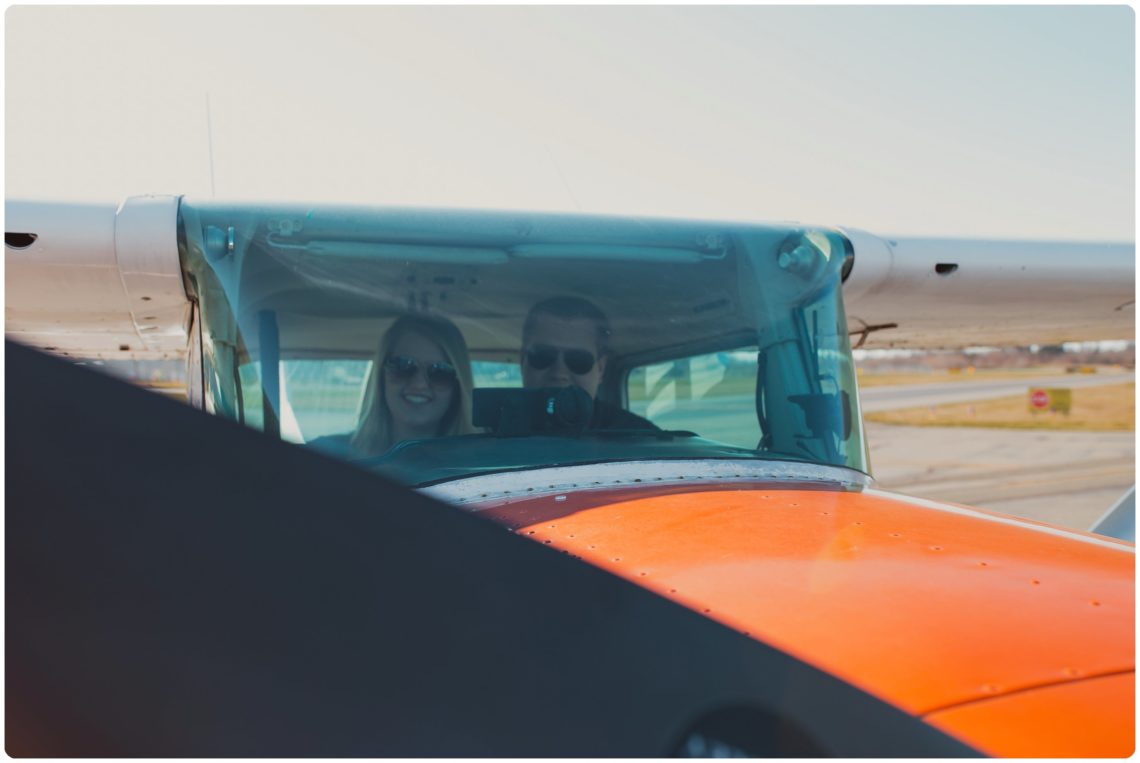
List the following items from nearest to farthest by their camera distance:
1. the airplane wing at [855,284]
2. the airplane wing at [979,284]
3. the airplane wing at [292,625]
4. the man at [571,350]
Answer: the airplane wing at [292,625]
the man at [571,350]
the airplane wing at [855,284]
the airplane wing at [979,284]

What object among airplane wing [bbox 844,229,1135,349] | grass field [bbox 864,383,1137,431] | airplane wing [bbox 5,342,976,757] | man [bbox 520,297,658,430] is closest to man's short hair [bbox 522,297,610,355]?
man [bbox 520,297,658,430]

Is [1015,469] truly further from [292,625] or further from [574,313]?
[292,625]

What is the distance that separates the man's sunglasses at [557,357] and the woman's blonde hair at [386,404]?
0.21 metres

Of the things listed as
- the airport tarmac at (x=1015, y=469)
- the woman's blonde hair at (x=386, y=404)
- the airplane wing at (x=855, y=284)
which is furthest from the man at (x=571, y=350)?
the airport tarmac at (x=1015, y=469)

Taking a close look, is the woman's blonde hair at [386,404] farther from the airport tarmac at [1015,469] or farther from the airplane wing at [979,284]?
the airport tarmac at [1015,469]

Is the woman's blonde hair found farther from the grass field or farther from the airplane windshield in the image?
the grass field

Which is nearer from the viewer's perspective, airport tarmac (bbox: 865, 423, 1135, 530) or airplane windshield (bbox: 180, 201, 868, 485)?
airplane windshield (bbox: 180, 201, 868, 485)

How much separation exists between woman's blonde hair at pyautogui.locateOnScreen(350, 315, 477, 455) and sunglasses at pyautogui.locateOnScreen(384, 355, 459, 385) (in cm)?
2

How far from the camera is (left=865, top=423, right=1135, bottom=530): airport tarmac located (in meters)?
12.7

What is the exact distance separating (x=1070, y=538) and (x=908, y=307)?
300 centimetres

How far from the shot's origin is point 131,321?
4547mm

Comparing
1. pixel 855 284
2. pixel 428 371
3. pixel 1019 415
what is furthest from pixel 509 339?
pixel 1019 415

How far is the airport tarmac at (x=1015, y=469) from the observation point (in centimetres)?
1268

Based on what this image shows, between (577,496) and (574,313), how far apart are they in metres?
0.74
